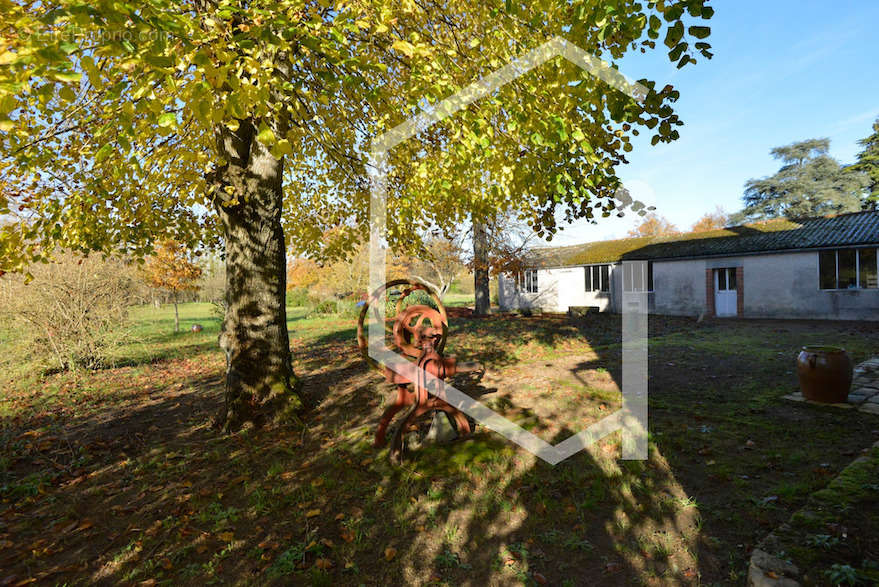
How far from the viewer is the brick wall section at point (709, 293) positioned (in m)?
19.9

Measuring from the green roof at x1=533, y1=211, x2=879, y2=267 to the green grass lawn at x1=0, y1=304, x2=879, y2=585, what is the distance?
13813 mm

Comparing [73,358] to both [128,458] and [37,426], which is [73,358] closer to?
[37,426]

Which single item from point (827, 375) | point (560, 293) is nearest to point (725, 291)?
point (560, 293)

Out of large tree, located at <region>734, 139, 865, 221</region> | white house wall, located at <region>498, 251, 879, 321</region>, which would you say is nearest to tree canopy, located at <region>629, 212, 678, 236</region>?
large tree, located at <region>734, 139, 865, 221</region>

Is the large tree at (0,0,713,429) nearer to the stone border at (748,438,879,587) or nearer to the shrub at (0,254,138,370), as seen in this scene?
the stone border at (748,438,879,587)

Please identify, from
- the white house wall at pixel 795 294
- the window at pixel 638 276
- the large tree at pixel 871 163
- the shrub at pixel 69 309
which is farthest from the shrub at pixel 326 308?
the large tree at pixel 871 163

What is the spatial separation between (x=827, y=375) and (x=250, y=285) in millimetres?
8428

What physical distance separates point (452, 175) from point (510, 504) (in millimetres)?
4188

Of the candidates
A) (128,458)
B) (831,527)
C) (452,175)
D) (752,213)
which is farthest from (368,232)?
(752,213)

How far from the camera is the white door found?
63.6 ft

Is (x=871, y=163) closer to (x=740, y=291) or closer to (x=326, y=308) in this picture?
(x=740, y=291)

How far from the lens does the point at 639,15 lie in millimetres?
3494

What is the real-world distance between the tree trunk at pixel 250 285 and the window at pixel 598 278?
22265 millimetres

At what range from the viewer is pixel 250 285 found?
5.66m
